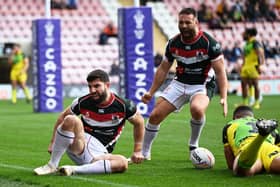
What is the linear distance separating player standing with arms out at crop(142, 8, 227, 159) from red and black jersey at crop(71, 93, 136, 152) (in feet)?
4.89

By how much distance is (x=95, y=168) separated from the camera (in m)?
10.8

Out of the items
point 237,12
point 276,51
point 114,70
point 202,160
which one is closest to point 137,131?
point 202,160

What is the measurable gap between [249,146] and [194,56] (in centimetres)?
279

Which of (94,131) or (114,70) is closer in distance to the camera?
(94,131)

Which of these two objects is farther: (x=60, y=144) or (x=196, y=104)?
(x=196, y=104)

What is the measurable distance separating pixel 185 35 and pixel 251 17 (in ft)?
97.7

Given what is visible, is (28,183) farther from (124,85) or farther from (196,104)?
(124,85)

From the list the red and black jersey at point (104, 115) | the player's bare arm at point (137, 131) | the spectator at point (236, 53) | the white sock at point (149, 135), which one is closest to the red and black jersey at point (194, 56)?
the white sock at point (149, 135)

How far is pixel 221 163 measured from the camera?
1233 cm

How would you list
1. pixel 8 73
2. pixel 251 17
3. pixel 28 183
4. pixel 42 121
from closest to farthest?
1. pixel 28 183
2. pixel 42 121
3. pixel 8 73
4. pixel 251 17

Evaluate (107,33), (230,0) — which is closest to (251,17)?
(230,0)

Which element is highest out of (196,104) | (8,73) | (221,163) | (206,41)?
(206,41)

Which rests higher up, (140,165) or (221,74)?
(221,74)

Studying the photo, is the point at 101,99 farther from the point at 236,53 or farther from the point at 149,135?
the point at 236,53
